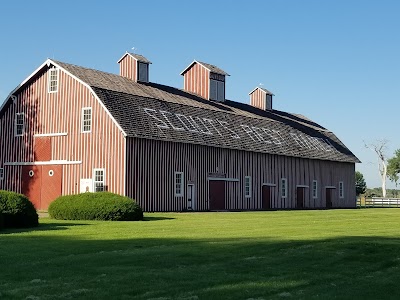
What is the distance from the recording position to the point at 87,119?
141 feet

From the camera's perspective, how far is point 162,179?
43.2 metres

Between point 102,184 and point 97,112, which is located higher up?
point 97,112

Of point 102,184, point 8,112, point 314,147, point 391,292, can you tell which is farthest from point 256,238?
point 314,147

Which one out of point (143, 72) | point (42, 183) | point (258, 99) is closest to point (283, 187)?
point (143, 72)

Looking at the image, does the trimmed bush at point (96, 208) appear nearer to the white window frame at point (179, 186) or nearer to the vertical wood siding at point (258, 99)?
the white window frame at point (179, 186)

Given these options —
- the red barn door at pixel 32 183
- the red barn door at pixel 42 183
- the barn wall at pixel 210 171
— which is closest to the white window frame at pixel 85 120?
the red barn door at pixel 42 183

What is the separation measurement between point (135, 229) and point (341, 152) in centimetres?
4621

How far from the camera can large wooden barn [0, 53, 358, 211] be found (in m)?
41.9

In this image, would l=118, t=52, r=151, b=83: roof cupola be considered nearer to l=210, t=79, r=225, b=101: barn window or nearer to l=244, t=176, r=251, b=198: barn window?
l=210, t=79, r=225, b=101: barn window

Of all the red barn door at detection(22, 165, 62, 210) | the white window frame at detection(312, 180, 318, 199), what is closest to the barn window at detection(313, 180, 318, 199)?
the white window frame at detection(312, 180, 318, 199)

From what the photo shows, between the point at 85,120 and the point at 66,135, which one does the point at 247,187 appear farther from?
the point at 66,135

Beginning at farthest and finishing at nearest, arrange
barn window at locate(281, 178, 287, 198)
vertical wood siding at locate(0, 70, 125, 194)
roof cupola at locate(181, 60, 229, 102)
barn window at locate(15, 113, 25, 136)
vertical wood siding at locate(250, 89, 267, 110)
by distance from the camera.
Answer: vertical wood siding at locate(250, 89, 267, 110)
roof cupola at locate(181, 60, 229, 102)
barn window at locate(281, 178, 287, 198)
barn window at locate(15, 113, 25, 136)
vertical wood siding at locate(0, 70, 125, 194)

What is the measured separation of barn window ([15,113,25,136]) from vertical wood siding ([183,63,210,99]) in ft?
55.5

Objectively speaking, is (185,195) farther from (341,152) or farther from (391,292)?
(391,292)
